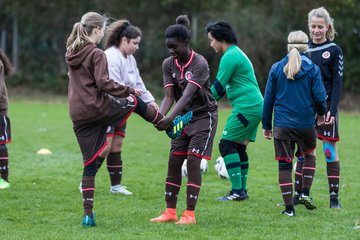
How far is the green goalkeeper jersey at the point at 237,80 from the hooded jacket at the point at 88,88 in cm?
163

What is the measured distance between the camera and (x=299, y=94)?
22.8 ft

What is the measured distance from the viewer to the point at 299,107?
22.8ft

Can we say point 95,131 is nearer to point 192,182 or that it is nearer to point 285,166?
point 192,182

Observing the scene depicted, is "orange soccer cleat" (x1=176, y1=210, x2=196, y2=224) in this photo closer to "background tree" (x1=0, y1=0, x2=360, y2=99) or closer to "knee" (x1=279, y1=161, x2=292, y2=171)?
"knee" (x1=279, y1=161, x2=292, y2=171)

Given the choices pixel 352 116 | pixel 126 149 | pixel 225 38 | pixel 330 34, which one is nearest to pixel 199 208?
pixel 225 38

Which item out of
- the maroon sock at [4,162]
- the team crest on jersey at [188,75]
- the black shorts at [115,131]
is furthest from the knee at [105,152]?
the team crest on jersey at [188,75]

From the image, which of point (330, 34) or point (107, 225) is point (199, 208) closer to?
point (107, 225)

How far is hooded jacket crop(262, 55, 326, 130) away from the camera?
22.8 feet

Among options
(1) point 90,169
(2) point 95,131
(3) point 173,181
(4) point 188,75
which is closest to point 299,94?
(4) point 188,75

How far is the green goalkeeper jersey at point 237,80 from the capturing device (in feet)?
25.4

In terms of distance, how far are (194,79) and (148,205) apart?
1.91 meters

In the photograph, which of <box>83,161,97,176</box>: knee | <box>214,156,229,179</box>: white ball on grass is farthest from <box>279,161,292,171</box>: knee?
<box>214,156,229,179</box>: white ball on grass

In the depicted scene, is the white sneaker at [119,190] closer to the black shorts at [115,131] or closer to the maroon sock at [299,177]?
the black shorts at [115,131]

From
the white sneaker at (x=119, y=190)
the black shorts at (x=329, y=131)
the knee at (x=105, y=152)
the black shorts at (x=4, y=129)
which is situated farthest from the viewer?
the black shorts at (x=4, y=129)
